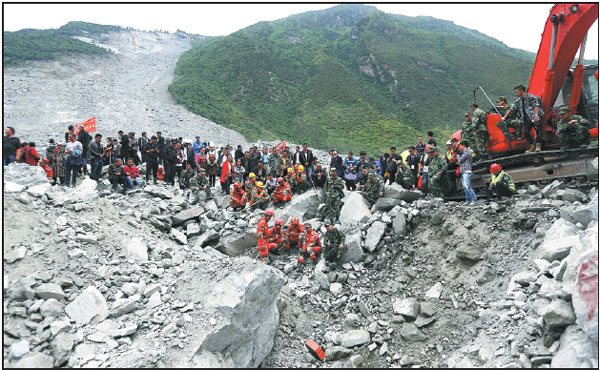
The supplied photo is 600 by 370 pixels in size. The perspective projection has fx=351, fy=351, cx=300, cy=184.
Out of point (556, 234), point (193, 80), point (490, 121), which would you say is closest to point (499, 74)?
point (193, 80)

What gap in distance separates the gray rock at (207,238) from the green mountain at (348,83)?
25.9 metres

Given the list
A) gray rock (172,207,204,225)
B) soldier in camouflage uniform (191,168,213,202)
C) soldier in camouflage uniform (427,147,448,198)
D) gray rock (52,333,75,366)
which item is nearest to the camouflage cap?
soldier in camouflage uniform (427,147,448,198)

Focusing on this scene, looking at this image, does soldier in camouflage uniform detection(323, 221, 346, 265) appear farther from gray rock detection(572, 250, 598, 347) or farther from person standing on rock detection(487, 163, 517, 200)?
gray rock detection(572, 250, 598, 347)

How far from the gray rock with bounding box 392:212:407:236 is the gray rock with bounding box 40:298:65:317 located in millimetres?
7498

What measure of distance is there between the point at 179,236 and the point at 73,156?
13.9ft

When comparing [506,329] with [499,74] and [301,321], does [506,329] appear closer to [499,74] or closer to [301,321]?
[301,321]

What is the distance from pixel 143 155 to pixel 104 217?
6413 millimetres

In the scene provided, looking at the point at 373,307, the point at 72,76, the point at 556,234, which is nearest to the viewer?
the point at 556,234

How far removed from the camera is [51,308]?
19.4 ft

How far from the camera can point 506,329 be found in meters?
5.77

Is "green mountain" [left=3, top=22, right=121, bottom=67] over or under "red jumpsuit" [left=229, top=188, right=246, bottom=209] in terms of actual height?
over

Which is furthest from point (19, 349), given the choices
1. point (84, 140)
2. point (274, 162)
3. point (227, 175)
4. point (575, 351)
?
point (274, 162)

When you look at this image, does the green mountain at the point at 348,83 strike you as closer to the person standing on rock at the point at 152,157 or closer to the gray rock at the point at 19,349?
the person standing on rock at the point at 152,157

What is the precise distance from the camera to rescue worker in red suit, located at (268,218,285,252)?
1038cm
